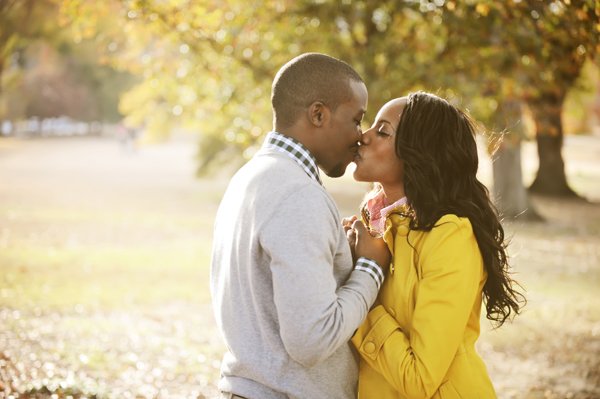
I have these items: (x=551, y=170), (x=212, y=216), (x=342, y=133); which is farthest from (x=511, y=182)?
(x=342, y=133)

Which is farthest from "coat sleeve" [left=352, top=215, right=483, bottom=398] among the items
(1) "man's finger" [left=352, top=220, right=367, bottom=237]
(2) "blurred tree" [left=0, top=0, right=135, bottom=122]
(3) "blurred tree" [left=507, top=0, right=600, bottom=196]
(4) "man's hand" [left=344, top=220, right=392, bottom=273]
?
(2) "blurred tree" [left=0, top=0, right=135, bottom=122]

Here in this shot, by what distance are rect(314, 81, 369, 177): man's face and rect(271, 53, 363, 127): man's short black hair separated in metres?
0.04

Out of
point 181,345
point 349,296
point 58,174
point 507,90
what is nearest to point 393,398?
point 349,296

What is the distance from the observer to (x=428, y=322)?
7.39 ft

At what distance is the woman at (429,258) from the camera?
227cm

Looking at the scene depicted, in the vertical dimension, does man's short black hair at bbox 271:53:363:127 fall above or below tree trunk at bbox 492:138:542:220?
above

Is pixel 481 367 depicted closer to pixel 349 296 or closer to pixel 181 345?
pixel 349 296

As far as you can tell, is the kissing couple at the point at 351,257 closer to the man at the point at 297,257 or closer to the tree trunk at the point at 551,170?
the man at the point at 297,257

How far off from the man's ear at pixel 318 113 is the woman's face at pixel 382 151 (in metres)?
0.32

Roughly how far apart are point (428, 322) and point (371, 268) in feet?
1.00

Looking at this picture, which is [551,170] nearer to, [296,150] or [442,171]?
[442,171]

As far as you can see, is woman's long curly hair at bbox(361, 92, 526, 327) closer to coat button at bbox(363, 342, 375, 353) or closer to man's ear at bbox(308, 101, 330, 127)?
man's ear at bbox(308, 101, 330, 127)

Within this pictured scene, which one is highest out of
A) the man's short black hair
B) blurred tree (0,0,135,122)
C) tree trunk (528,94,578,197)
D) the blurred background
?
the man's short black hair

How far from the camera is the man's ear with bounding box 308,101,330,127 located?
7.46ft
